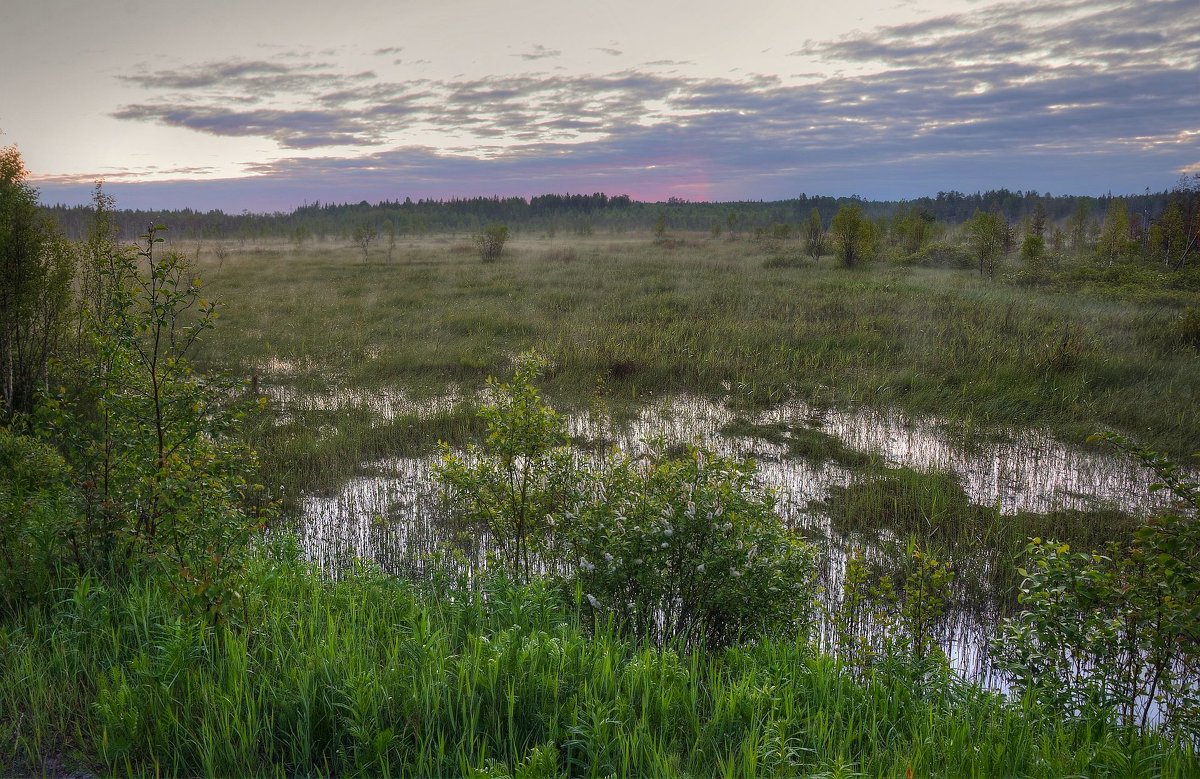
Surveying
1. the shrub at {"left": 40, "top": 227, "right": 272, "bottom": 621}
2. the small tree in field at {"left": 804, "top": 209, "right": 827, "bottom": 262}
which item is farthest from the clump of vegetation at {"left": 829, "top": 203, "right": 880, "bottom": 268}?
the shrub at {"left": 40, "top": 227, "right": 272, "bottom": 621}

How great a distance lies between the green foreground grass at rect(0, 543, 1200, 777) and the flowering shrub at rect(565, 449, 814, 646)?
27.4 inches

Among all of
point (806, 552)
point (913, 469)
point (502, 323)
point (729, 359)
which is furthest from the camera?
point (502, 323)

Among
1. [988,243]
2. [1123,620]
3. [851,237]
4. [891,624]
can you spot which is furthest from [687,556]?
[988,243]

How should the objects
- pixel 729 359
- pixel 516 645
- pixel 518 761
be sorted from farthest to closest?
pixel 729 359 < pixel 516 645 < pixel 518 761

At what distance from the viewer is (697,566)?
550 centimetres

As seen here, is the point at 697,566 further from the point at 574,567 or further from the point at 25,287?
the point at 25,287

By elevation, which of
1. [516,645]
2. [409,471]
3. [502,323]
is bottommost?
[409,471]

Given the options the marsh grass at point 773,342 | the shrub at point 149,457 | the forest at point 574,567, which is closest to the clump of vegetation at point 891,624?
the forest at point 574,567

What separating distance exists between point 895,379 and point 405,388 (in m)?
11.8

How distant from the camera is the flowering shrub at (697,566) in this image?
5.55m

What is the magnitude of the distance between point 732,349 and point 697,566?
1436cm

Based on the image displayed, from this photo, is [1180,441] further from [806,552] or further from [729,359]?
[806,552]

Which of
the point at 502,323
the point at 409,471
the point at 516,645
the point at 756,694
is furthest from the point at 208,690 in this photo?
the point at 502,323

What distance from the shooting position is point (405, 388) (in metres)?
16.8
